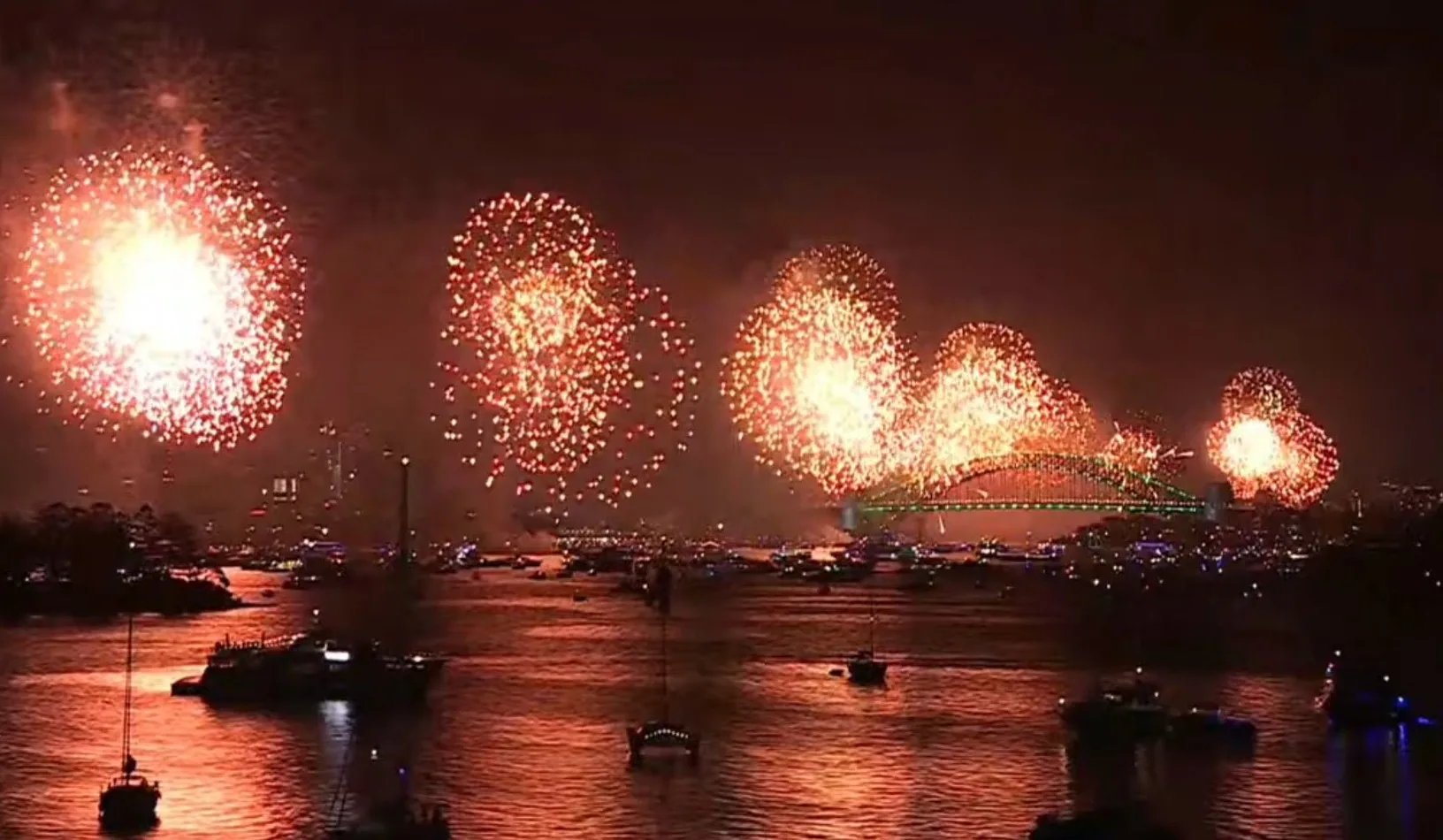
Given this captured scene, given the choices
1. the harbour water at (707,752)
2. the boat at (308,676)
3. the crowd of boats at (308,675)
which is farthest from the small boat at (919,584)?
the boat at (308,676)

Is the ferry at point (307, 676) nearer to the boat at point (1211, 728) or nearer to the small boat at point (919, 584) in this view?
the boat at point (1211, 728)

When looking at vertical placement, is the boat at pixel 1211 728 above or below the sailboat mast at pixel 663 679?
below

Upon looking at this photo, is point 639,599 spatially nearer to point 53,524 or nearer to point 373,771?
point 53,524

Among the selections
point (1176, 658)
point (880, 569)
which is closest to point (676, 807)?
point (1176, 658)

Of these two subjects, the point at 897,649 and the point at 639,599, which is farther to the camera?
the point at 639,599

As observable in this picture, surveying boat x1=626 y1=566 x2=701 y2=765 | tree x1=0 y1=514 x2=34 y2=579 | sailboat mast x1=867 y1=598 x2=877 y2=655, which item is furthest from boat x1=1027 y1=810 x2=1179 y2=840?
tree x1=0 y1=514 x2=34 y2=579

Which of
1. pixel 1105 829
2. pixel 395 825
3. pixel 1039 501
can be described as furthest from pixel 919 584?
pixel 395 825
